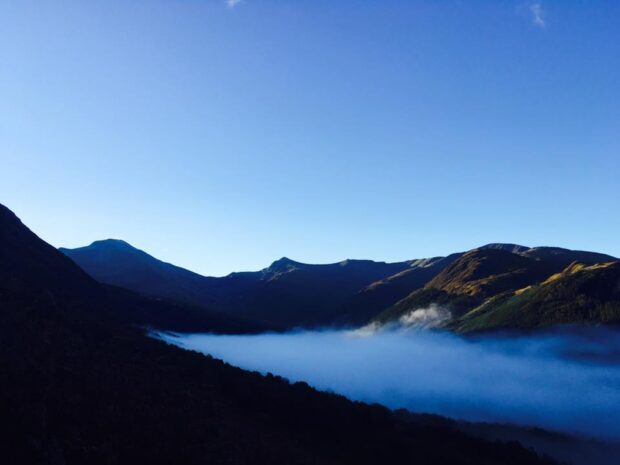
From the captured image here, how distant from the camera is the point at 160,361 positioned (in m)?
117

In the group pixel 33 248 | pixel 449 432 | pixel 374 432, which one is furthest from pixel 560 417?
pixel 33 248

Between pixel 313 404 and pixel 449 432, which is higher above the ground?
pixel 313 404

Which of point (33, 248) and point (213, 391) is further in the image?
point (33, 248)

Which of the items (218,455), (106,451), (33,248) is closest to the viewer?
(106,451)

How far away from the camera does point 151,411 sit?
7875 cm

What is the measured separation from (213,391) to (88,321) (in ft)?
141

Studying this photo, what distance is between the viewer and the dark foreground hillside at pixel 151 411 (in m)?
63.8

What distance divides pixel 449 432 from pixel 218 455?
79722mm

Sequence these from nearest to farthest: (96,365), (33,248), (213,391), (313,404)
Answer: (96,365) < (213,391) < (313,404) < (33,248)

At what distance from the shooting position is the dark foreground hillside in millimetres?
63812

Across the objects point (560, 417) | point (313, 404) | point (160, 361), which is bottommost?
point (560, 417)

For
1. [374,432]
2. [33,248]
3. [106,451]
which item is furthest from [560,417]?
[33,248]

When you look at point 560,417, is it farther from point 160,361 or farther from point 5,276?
point 5,276

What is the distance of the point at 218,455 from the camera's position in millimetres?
69625
